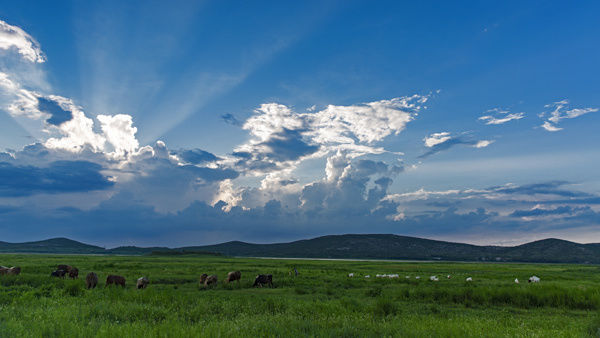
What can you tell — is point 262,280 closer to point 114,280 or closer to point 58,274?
point 114,280

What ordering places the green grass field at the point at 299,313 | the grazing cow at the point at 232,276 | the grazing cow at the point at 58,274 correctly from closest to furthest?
the green grass field at the point at 299,313, the grazing cow at the point at 58,274, the grazing cow at the point at 232,276

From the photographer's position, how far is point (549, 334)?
11781 mm

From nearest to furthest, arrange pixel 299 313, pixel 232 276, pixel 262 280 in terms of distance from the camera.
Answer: pixel 299 313 → pixel 262 280 → pixel 232 276

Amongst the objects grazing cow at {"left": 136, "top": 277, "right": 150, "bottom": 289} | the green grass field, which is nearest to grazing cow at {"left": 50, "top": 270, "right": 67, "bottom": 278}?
the green grass field

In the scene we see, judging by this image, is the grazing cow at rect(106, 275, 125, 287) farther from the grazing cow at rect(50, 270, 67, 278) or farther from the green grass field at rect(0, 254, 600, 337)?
the grazing cow at rect(50, 270, 67, 278)

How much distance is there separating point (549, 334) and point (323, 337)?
8003 mm

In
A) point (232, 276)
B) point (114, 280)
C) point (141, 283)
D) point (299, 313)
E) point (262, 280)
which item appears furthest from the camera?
point (232, 276)

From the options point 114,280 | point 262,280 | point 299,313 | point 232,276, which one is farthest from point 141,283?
point 299,313

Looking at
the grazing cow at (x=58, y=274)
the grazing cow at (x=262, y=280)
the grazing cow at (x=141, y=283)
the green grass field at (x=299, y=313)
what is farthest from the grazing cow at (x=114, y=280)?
the grazing cow at (x=262, y=280)

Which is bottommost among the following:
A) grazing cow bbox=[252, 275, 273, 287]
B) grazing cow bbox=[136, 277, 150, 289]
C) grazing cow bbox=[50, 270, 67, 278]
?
grazing cow bbox=[252, 275, 273, 287]

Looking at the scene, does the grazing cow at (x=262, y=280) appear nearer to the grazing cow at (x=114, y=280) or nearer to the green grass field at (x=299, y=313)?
the green grass field at (x=299, y=313)

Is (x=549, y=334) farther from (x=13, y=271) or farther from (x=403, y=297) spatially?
(x=13, y=271)

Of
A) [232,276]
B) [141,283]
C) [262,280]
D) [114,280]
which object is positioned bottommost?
[262,280]

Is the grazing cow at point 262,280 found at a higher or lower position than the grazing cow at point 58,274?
lower
